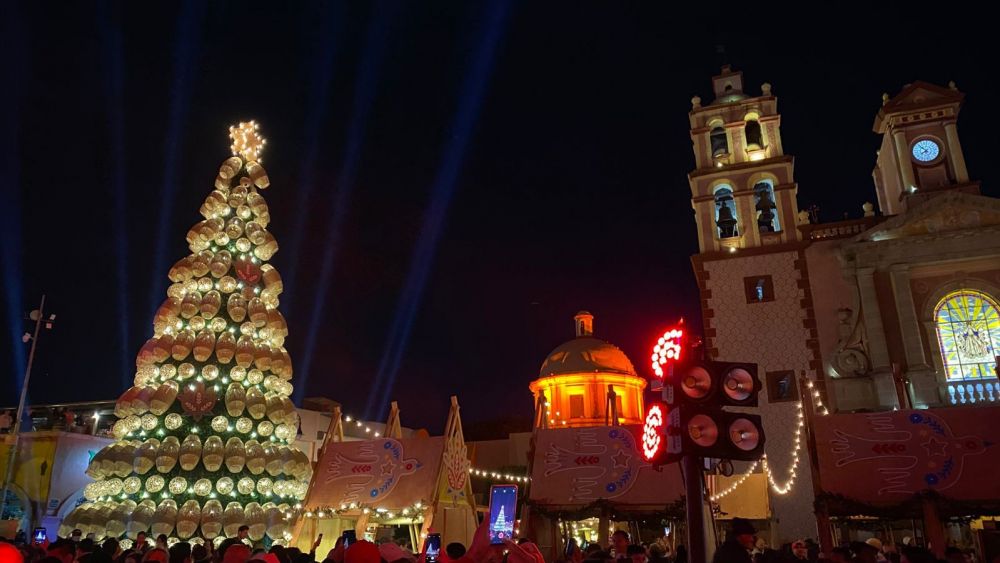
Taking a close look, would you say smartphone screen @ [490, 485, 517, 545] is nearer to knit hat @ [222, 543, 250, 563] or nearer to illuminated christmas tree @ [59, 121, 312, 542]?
illuminated christmas tree @ [59, 121, 312, 542]

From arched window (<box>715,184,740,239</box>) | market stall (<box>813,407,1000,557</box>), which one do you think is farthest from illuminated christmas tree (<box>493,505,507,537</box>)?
arched window (<box>715,184,740,239</box>)

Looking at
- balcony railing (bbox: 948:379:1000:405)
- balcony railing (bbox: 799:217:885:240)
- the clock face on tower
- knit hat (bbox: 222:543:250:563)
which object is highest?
the clock face on tower

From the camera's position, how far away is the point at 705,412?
7.64 m

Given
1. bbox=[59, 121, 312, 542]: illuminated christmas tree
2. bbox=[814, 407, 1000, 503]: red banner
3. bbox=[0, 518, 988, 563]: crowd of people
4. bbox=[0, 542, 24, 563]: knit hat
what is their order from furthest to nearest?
bbox=[59, 121, 312, 542]: illuminated christmas tree
bbox=[814, 407, 1000, 503]: red banner
bbox=[0, 518, 988, 563]: crowd of people
bbox=[0, 542, 24, 563]: knit hat

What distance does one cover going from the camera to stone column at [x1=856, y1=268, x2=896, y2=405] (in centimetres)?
2077

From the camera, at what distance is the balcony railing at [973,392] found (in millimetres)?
20000

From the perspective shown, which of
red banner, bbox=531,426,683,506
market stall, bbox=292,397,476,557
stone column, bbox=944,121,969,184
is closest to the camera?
red banner, bbox=531,426,683,506

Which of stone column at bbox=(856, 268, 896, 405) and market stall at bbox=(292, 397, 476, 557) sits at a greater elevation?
stone column at bbox=(856, 268, 896, 405)

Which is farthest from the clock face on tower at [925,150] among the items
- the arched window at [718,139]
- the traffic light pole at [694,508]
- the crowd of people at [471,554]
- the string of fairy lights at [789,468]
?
the traffic light pole at [694,508]

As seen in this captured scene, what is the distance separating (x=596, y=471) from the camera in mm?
15570

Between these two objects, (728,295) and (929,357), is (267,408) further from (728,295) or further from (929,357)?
(929,357)

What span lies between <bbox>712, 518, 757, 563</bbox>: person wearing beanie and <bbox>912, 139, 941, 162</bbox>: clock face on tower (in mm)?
21614

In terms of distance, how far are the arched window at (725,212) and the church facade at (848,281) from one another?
5 centimetres

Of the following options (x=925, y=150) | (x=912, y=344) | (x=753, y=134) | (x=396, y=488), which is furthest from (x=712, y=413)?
(x=753, y=134)
